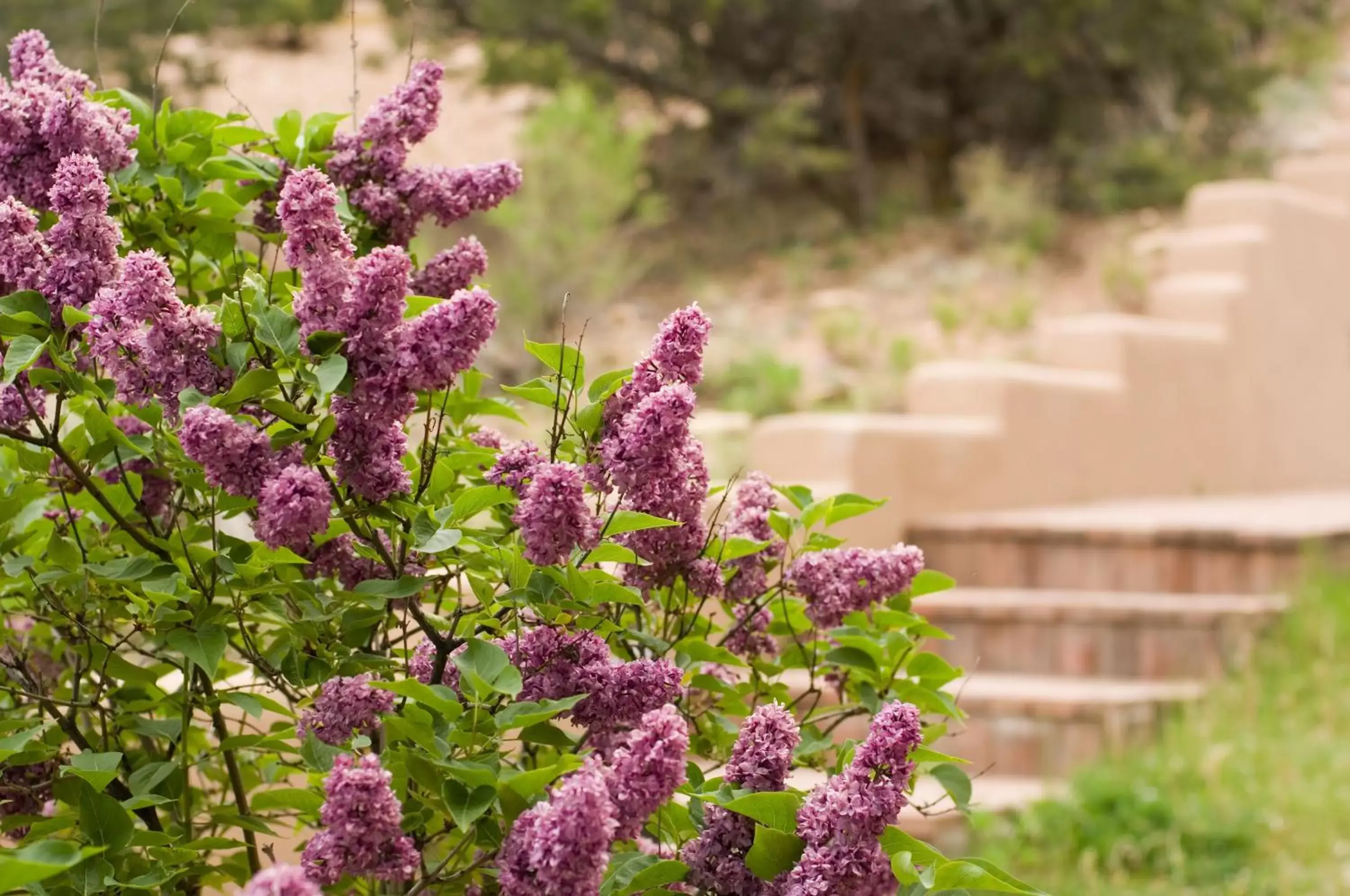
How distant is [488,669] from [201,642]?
10.7 inches

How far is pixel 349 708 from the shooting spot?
129 cm

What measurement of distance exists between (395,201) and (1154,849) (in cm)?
252

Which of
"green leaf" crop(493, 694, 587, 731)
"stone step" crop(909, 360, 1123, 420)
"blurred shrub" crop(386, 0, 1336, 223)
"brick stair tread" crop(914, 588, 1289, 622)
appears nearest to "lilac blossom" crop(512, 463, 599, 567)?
"green leaf" crop(493, 694, 587, 731)

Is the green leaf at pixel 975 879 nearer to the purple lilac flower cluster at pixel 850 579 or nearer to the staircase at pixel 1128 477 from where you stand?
the purple lilac flower cluster at pixel 850 579

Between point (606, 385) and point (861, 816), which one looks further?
point (606, 385)

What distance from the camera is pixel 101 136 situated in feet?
4.74

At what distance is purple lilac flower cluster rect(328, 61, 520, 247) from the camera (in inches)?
62.2

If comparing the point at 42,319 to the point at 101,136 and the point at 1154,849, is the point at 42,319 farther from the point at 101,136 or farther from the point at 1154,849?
the point at 1154,849

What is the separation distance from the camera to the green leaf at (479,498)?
128cm

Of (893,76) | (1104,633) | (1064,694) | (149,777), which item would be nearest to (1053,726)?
(1064,694)

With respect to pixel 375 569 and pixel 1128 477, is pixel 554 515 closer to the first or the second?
pixel 375 569

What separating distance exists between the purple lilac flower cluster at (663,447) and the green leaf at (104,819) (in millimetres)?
469

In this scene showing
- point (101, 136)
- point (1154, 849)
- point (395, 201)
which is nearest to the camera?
point (101, 136)

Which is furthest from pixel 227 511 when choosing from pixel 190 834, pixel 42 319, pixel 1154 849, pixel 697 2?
pixel 697 2
